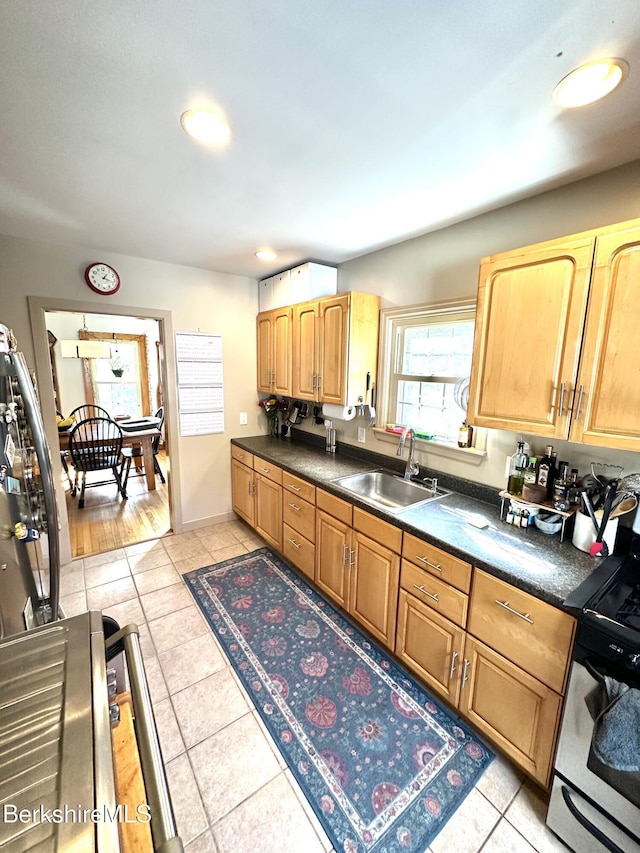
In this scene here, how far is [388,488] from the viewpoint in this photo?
2.52 metres

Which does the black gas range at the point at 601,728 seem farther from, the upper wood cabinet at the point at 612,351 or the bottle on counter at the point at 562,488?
the upper wood cabinet at the point at 612,351

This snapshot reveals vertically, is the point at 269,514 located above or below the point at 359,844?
above

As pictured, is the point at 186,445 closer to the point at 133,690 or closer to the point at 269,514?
the point at 269,514

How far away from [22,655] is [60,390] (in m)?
6.68

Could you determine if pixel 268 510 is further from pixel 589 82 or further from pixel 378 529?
pixel 589 82

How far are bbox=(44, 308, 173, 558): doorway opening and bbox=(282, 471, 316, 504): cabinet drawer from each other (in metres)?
2.00

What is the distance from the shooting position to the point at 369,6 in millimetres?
836

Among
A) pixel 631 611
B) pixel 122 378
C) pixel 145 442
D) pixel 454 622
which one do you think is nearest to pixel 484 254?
pixel 631 611

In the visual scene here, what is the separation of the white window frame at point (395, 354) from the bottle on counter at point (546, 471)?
36cm

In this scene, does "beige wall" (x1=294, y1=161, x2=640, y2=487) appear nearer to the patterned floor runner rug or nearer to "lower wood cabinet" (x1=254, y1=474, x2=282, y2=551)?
"lower wood cabinet" (x1=254, y1=474, x2=282, y2=551)

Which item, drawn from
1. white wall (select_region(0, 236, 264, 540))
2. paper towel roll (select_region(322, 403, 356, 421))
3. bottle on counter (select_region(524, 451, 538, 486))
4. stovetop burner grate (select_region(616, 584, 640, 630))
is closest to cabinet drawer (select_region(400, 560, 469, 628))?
Answer: stovetop burner grate (select_region(616, 584, 640, 630))

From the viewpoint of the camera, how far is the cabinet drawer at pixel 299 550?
8.15 ft

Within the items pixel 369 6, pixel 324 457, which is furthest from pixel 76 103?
pixel 324 457

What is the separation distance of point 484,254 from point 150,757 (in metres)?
2.38
